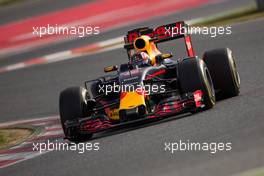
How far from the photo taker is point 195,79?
41.8 feet

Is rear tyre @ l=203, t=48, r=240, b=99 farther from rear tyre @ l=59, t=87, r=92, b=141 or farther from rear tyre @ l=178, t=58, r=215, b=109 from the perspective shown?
rear tyre @ l=59, t=87, r=92, b=141

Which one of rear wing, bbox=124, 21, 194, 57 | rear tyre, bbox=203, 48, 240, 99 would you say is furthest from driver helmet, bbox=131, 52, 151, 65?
rear tyre, bbox=203, 48, 240, 99

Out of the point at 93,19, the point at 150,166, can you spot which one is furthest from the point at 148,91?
the point at 93,19

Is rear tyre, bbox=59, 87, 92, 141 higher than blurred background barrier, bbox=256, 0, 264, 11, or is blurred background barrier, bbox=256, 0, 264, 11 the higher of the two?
blurred background barrier, bbox=256, 0, 264, 11

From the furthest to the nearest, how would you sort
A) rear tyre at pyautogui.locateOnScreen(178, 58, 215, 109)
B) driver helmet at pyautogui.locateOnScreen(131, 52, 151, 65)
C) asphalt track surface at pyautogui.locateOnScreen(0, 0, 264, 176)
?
driver helmet at pyautogui.locateOnScreen(131, 52, 151, 65)
rear tyre at pyautogui.locateOnScreen(178, 58, 215, 109)
asphalt track surface at pyautogui.locateOnScreen(0, 0, 264, 176)

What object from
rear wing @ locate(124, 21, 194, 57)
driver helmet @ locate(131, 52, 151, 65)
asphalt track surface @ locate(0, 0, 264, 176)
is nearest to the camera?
asphalt track surface @ locate(0, 0, 264, 176)

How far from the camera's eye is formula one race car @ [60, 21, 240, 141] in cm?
1256

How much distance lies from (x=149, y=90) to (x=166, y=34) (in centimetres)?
176

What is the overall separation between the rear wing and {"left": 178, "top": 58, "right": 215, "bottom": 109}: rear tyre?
4.56 feet

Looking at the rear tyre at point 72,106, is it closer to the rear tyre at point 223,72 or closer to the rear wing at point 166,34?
the rear wing at point 166,34

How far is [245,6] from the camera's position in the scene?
25219 mm

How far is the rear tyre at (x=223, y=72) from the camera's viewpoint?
13633 mm

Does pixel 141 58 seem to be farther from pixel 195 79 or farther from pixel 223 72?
pixel 195 79

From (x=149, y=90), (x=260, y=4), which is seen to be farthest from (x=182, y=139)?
(x=260, y=4)
